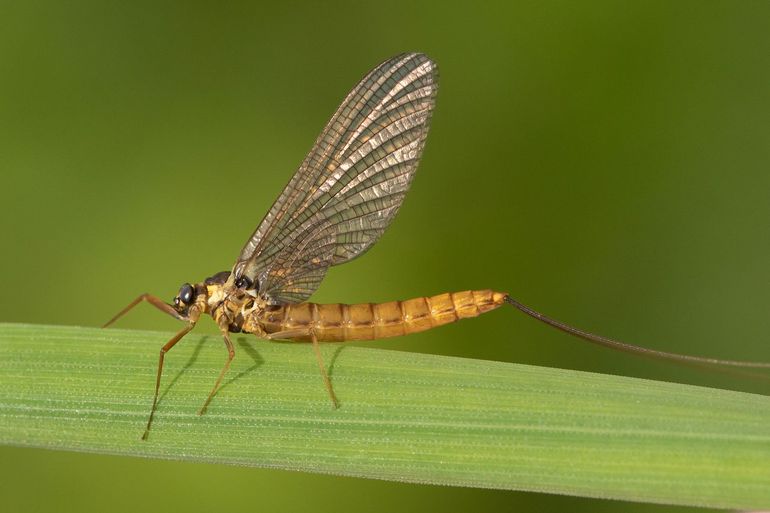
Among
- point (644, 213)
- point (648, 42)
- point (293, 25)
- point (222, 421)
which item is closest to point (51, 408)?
point (222, 421)

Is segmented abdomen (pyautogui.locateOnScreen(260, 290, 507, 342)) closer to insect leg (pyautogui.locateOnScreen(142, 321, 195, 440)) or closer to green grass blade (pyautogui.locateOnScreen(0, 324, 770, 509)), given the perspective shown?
green grass blade (pyautogui.locateOnScreen(0, 324, 770, 509))

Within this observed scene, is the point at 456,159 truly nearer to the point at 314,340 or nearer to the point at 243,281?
the point at 243,281

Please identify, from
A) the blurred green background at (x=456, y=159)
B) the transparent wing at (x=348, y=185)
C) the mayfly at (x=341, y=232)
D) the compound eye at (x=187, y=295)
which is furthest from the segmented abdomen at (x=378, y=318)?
the blurred green background at (x=456, y=159)

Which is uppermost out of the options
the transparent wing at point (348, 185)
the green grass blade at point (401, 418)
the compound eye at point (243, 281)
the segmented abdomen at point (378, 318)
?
the transparent wing at point (348, 185)

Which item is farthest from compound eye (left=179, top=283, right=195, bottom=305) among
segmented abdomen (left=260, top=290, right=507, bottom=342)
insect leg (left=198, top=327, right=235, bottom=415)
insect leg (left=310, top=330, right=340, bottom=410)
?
insect leg (left=310, top=330, right=340, bottom=410)

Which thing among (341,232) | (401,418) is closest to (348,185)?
(341,232)

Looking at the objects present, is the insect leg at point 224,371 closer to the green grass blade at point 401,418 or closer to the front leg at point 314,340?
the green grass blade at point 401,418
